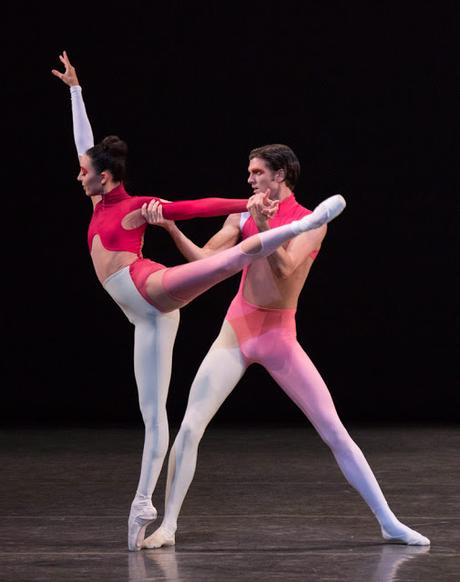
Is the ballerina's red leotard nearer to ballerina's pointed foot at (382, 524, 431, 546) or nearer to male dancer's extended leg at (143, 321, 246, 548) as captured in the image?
male dancer's extended leg at (143, 321, 246, 548)

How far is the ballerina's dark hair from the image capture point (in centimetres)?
356

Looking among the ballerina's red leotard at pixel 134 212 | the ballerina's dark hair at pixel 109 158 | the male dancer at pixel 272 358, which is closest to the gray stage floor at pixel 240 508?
the male dancer at pixel 272 358

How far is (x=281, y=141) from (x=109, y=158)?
3.08 m

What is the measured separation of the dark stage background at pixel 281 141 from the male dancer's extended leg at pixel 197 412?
311 centimetres

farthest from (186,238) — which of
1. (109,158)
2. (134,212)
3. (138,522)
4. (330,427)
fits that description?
(138,522)

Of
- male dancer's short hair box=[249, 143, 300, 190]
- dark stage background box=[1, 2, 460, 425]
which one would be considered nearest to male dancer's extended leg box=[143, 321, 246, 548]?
male dancer's short hair box=[249, 143, 300, 190]

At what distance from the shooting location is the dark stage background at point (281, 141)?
6527 millimetres

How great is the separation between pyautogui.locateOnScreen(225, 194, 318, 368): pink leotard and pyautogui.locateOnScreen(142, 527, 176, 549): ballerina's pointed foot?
0.59m

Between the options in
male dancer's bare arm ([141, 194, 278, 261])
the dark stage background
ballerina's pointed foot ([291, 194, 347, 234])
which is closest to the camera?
ballerina's pointed foot ([291, 194, 347, 234])

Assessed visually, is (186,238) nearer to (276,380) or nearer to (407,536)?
(276,380)

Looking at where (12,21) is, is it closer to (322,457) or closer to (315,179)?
(315,179)

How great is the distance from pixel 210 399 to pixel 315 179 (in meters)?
3.26

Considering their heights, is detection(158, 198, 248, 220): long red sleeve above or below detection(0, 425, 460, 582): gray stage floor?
above

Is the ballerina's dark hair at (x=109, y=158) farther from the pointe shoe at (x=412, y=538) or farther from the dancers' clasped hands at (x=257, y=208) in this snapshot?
the pointe shoe at (x=412, y=538)
